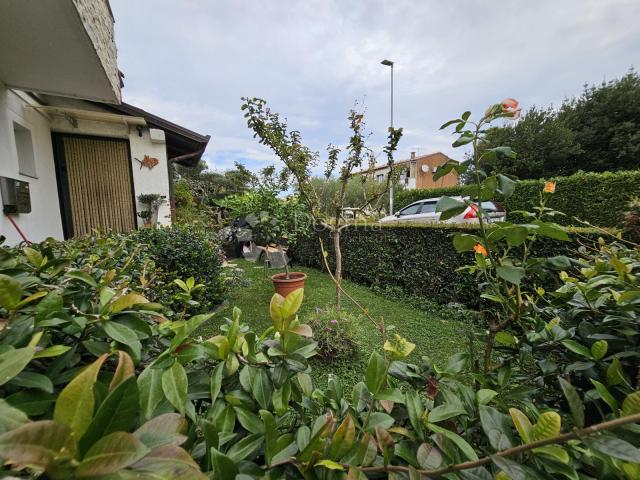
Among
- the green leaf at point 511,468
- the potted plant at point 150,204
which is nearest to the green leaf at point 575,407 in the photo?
the green leaf at point 511,468

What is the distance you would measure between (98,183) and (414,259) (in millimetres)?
6642

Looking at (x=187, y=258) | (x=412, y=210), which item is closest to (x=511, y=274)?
(x=187, y=258)

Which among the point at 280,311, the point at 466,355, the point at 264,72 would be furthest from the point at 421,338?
the point at 264,72

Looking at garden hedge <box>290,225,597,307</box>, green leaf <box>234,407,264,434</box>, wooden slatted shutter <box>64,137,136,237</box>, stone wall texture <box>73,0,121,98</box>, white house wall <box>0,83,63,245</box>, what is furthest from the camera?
wooden slatted shutter <box>64,137,136,237</box>

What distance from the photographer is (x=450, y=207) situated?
3.08ft

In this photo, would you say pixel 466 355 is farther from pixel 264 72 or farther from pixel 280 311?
pixel 264 72

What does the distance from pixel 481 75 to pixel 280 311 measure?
1345cm

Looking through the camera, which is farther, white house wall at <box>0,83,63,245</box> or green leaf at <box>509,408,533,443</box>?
white house wall at <box>0,83,63,245</box>

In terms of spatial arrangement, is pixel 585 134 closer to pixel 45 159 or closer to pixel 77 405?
pixel 77 405

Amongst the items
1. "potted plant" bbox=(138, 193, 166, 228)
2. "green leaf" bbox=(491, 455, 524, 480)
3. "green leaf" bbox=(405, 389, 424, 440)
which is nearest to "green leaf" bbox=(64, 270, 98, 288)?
"green leaf" bbox=(405, 389, 424, 440)

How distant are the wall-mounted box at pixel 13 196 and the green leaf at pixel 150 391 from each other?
14.8 feet

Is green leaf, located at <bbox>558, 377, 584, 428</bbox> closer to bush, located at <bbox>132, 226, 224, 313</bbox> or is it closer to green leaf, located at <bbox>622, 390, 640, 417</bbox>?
green leaf, located at <bbox>622, 390, 640, 417</bbox>

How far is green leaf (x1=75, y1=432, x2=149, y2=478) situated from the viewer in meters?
0.33

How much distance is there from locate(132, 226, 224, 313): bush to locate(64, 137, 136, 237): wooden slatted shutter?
89.2 inches
